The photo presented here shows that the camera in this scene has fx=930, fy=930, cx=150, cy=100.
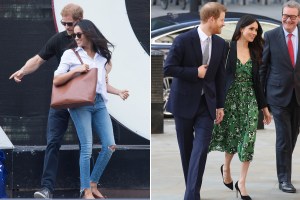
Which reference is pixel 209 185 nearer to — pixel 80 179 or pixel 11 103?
pixel 80 179

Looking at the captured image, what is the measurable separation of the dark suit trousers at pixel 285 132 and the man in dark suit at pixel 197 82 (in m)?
1.66

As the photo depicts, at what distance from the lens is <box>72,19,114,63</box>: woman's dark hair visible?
320 inches

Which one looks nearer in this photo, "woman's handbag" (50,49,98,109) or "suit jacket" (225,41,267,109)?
"woman's handbag" (50,49,98,109)

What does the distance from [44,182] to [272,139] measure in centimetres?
597

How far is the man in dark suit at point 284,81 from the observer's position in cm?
934

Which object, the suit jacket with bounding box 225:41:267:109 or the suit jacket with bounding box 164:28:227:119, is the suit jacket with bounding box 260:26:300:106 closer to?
the suit jacket with bounding box 225:41:267:109

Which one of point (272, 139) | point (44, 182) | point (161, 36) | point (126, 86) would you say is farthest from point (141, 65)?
point (161, 36)

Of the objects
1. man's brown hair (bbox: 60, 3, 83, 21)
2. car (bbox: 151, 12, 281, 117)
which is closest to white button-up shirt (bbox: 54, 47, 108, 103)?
man's brown hair (bbox: 60, 3, 83, 21)

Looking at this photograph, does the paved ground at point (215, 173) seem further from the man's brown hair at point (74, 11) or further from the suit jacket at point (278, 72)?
the man's brown hair at point (74, 11)

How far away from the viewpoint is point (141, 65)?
838cm

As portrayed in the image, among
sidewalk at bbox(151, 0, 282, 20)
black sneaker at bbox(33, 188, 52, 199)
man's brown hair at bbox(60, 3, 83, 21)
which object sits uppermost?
man's brown hair at bbox(60, 3, 83, 21)

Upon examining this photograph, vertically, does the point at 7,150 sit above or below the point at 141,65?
below

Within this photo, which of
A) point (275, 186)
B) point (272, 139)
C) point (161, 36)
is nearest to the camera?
point (275, 186)

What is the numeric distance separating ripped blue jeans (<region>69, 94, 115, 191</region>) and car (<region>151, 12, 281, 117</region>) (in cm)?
786
